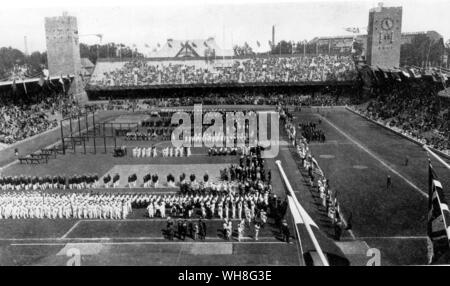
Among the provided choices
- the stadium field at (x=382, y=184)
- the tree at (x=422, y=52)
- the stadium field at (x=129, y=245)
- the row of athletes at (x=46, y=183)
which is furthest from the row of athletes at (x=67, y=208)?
the tree at (x=422, y=52)

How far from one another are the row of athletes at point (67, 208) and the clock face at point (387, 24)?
1968 inches

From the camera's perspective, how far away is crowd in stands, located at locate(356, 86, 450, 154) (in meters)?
35.2

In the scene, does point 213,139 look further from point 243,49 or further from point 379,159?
point 243,49

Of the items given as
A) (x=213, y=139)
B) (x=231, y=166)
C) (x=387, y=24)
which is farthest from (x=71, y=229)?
(x=387, y=24)

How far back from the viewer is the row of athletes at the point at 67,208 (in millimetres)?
19391

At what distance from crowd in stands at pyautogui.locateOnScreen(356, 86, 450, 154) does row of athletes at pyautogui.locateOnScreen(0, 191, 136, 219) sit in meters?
22.5

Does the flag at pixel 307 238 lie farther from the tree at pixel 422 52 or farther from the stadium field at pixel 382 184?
the tree at pixel 422 52

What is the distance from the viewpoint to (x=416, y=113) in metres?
42.7

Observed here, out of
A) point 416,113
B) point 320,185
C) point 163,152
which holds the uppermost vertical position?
point 416,113

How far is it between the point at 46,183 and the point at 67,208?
568cm

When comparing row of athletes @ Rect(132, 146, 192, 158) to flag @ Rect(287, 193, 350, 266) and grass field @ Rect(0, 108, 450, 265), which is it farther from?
flag @ Rect(287, 193, 350, 266)

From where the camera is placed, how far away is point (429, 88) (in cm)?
4472
